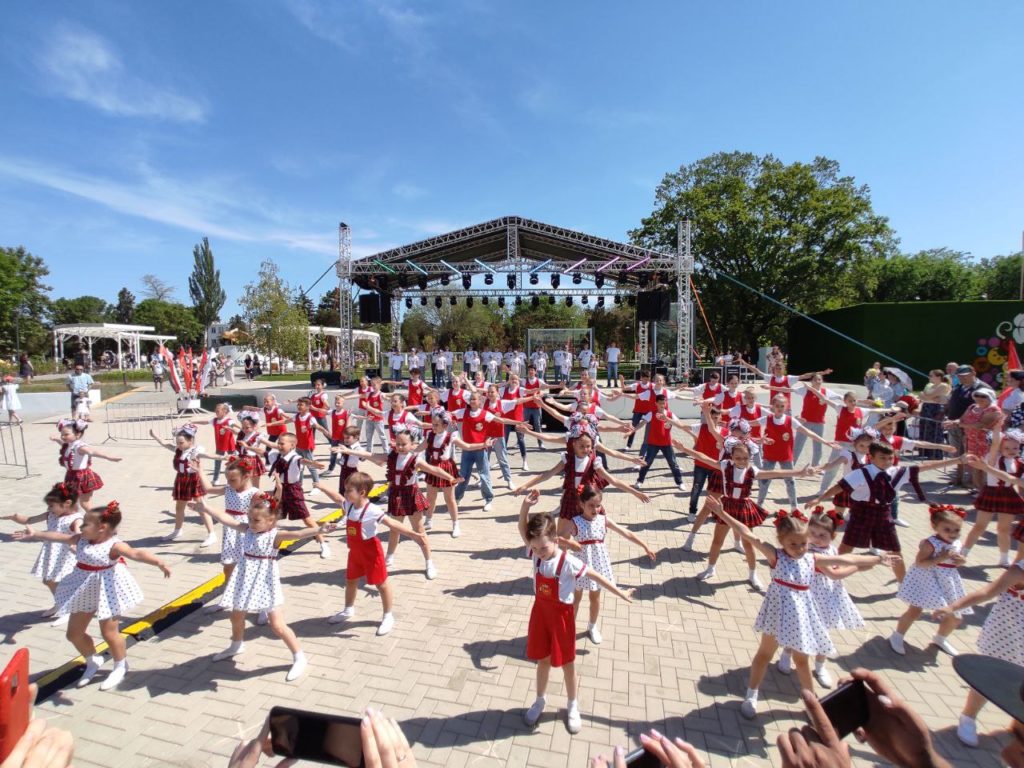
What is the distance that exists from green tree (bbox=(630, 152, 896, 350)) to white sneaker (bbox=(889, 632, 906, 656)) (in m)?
31.4

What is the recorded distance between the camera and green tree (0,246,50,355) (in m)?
40.1

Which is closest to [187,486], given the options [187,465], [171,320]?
[187,465]

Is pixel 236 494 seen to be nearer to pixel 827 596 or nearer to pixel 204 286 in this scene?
pixel 827 596

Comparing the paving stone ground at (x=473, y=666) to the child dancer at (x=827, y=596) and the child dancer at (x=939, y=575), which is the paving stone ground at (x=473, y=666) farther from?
the child dancer at (x=827, y=596)

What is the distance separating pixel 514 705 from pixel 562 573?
3.85ft

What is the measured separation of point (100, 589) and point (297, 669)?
1662 millimetres

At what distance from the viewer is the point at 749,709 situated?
12.1 ft

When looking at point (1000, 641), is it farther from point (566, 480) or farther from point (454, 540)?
point (454, 540)

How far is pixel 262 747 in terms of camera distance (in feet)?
4.92

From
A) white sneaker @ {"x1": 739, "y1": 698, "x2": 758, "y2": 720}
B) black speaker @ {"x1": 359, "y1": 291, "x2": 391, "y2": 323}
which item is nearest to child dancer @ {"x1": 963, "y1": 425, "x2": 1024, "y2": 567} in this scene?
white sneaker @ {"x1": 739, "y1": 698, "x2": 758, "y2": 720}

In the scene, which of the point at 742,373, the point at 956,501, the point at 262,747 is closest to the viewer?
the point at 262,747

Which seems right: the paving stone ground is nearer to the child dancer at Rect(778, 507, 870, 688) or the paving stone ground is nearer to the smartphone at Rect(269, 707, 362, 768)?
the child dancer at Rect(778, 507, 870, 688)

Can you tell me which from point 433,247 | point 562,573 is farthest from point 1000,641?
point 433,247

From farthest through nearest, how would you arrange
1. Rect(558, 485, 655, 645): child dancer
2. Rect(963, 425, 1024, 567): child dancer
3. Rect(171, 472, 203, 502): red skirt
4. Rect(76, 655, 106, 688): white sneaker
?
1. Rect(171, 472, 203, 502): red skirt
2. Rect(963, 425, 1024, 567): child dancer
3. Rect(558, 485, 655, 645): child dancer
4. Rect(76, 655, 106, 688): white sneaker
